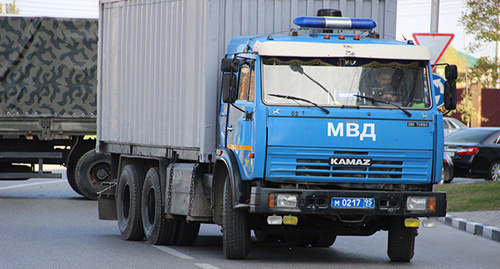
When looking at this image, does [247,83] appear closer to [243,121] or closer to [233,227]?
[243,121]

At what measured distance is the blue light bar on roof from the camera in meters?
10.6

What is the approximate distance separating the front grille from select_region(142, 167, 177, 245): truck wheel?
9.01ft

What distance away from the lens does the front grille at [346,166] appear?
9648mm

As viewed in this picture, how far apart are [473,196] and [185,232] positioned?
892 cm

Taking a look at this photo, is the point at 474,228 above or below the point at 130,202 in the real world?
below

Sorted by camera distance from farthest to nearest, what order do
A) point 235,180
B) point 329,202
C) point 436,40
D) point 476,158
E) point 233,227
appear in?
point 476,158, point 436,40, point 233,227, point 235,180, point 329,202

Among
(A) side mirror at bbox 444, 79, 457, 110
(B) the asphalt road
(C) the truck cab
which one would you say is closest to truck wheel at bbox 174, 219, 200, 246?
(B) the asphalt road

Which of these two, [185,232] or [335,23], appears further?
[185,232]

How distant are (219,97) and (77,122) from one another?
8.32m

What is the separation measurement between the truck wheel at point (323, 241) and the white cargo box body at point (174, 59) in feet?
7.17

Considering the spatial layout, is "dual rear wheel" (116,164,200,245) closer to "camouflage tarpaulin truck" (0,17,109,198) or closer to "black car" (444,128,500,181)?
"camouflage tarpaulin truck" (0,17,109,198)

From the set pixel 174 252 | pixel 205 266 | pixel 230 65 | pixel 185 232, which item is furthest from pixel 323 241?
pixel 230 65

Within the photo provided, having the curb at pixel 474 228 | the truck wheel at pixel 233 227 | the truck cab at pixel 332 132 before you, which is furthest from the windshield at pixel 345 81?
the curb at pixel 474 228

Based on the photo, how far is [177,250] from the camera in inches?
452
